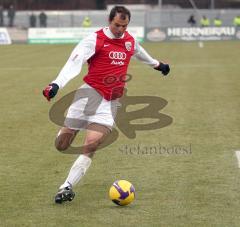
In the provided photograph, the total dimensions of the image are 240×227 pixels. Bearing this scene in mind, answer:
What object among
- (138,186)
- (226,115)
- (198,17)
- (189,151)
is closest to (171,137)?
(189,151)

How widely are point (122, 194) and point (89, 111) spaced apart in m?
1.11

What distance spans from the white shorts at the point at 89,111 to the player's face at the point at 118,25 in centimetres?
78

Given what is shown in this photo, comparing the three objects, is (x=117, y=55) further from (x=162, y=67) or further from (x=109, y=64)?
(x=162, y=67)

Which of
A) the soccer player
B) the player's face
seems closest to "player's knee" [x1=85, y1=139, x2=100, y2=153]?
the soccer player

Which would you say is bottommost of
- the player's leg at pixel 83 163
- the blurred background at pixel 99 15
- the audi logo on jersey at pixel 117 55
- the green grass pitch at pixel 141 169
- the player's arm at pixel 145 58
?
the blurred background at pixel 99 15

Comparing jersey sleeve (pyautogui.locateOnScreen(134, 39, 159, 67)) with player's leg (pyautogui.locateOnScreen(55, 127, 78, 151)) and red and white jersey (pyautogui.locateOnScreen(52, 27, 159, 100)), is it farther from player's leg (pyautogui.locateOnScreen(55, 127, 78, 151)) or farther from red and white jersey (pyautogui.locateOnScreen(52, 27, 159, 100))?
player's leg (pyautogui.locateOnScreen(55, 127, 78, 151))

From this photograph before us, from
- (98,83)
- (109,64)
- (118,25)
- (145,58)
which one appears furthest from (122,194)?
(145,58)

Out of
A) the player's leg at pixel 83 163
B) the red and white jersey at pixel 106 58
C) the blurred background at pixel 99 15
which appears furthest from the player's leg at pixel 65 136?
the blurred background at pixel 99 15

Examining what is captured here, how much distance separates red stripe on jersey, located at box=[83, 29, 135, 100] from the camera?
28.1 ft

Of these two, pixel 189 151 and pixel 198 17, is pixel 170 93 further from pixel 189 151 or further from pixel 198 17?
pixel 198 17

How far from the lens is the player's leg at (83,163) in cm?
836

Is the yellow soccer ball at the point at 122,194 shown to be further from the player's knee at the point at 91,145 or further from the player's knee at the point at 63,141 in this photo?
the player's knee at the point at 63,141

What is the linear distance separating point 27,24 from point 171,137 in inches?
2455

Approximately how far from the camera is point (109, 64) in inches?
341
